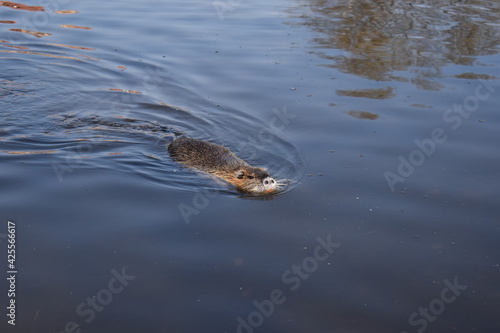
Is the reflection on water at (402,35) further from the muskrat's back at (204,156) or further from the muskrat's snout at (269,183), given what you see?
the muskrat's snout at (269,183)

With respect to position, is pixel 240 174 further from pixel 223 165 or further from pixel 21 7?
pixel 21 7

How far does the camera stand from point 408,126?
8.69 meters

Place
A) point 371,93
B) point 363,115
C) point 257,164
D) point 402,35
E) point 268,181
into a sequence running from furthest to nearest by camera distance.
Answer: point 402,35
point 371,93
point 363,115
point 257,164
point 268,181

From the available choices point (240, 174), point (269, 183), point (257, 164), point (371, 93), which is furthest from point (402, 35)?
point (269, 183)

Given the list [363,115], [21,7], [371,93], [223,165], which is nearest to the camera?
[223,165]

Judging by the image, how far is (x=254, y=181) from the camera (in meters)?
6.91

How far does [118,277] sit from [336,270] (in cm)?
182

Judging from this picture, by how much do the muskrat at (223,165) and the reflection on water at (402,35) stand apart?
3.86 metres

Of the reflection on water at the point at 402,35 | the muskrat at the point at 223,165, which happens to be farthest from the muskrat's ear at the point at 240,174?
the reflection on water at the point at 402,35

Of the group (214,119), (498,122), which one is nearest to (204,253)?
(214,119)

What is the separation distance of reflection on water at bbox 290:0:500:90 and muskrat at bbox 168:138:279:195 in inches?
152

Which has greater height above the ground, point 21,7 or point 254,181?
point 21,7

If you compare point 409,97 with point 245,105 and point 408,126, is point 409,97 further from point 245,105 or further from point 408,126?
point 245,105

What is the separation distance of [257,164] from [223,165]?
71 centimetres
